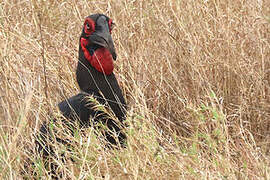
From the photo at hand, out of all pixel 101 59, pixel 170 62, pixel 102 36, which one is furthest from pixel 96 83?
pixel 170 62

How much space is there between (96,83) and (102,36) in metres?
0.30

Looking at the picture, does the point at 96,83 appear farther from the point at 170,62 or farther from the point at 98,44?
the point at 170,62

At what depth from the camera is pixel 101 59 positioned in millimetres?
3371

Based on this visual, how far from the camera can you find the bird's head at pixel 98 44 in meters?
3.36

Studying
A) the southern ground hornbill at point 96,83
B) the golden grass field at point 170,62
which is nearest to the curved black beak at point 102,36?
the southern ground hornbill at point 96,83

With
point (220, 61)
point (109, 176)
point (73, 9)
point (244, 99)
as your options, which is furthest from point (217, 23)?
point (109, 176)

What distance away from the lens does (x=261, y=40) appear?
4.09 m

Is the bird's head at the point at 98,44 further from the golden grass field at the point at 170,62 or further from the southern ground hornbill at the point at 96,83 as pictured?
the golden grass field at the point at 170,62

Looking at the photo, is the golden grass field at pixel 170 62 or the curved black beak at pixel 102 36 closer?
the curved black beak at pixel 102 36

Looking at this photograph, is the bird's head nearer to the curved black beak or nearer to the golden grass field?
the curved black beak

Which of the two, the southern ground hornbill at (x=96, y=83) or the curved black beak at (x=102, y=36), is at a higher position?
the curved black beak at (x=102, y=36)

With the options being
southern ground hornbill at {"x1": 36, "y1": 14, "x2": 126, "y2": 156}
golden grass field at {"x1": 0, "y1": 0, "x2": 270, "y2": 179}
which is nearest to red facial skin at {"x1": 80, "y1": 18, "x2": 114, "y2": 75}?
southern ground hornbill at {"x1": 36, "y1": 14, "x2": 126, "y2": 156}

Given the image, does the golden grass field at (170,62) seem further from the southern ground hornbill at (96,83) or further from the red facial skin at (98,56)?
the red facial skin at (98,56)

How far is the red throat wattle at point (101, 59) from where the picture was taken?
3.37 meters
